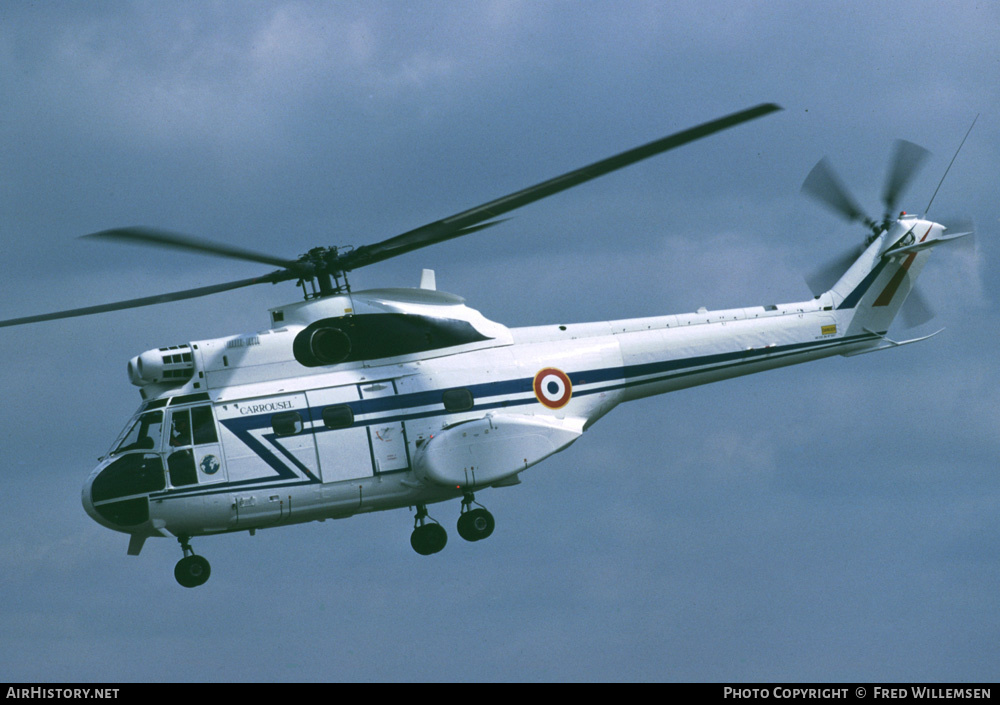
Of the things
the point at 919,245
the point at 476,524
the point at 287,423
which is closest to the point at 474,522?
the point at 476,524

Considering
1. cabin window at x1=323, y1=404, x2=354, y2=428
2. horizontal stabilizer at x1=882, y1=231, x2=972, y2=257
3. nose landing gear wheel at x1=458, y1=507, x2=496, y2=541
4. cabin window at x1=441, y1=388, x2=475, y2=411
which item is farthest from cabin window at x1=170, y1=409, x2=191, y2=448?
horizontal stabilizer at x1=882, y1=231, x2=972, y2=257

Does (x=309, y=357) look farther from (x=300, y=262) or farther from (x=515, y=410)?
(x=515, y=410)

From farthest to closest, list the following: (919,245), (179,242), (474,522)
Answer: (919,245), (474,522), (179,242)

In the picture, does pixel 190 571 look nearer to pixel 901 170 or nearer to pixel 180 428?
pixel 180 428

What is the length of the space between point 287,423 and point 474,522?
4506mm

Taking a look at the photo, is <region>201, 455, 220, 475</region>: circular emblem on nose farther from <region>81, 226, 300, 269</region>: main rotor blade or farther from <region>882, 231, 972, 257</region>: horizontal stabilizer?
<region>882, 231, 972, 257</region>: horizontal stabilizer

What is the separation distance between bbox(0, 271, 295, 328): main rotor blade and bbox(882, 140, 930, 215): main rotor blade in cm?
1529

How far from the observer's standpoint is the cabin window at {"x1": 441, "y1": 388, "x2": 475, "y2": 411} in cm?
2422

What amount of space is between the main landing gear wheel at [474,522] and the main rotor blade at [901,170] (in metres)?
13.2

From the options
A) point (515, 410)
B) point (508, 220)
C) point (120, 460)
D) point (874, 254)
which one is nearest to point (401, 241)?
point (508, 220)

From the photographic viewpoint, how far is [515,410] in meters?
24.8

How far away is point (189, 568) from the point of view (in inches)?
912

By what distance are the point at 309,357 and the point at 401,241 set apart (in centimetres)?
306

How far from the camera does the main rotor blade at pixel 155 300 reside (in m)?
22.7
